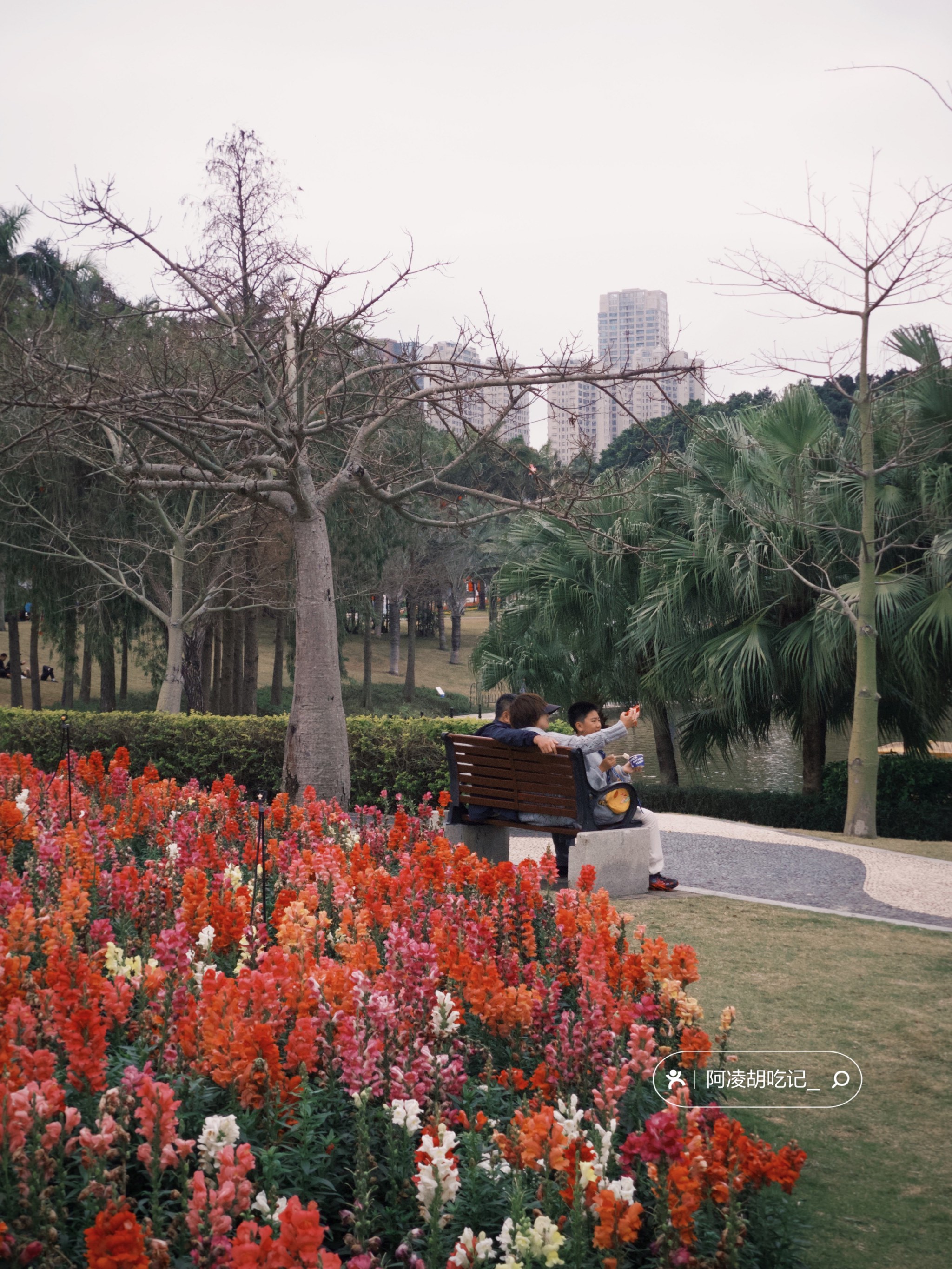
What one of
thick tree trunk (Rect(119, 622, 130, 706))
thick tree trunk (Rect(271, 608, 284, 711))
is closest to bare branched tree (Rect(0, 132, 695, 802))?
thick tree trunk (Rect(119, 622, 130, 706))

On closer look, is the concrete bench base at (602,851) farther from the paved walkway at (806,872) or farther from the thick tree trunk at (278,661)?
the thick tree trunk at (278,661)

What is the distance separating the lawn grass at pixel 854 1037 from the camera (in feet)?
9.47

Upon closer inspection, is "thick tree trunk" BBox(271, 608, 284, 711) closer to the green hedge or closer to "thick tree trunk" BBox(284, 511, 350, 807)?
the green hedge

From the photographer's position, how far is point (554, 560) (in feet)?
55.8

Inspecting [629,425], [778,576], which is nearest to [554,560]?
[778,576]

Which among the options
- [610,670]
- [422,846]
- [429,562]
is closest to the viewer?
[422,846]

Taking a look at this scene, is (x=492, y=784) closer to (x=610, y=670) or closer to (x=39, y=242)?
(x=610, y=670)

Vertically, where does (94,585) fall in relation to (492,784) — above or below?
above

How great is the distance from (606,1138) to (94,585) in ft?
59.8

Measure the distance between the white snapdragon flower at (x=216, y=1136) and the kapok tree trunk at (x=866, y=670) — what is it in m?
9.93

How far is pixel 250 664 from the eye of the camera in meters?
23.7

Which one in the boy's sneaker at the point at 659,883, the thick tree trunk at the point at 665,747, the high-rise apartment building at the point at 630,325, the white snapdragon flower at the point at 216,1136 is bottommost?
the thick tree trunk at the point at 665,747

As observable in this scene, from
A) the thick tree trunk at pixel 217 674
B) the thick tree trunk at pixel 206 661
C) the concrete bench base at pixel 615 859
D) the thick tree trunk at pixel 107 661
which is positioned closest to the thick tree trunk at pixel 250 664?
the thick tree trunk at pixel 217 674

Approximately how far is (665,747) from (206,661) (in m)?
10.5
